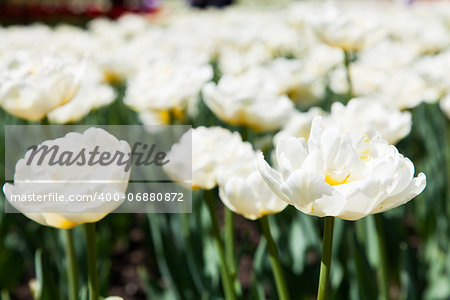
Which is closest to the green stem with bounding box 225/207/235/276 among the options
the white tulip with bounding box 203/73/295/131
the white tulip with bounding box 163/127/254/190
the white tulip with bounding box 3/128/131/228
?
the white tulip with bounding box 163/127/254/190

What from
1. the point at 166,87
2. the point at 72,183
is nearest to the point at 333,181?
the point at 72,183

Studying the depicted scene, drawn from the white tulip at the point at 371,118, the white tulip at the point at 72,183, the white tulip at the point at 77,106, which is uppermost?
the white tulip at the point at 72,183

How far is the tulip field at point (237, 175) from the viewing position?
0.66 metres

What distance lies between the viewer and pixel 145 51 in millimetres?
2535

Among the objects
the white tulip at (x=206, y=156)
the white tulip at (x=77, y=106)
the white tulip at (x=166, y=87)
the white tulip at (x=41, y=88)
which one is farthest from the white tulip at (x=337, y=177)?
the white tulip at (x=77, y=106)

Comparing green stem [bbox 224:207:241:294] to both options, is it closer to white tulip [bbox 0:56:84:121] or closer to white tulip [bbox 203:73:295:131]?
white tulip [bbox 203:73:295:131]

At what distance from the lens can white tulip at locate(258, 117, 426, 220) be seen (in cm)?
60

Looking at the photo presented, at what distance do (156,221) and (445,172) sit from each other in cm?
99

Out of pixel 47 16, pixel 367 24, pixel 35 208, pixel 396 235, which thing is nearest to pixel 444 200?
pixel 396 235

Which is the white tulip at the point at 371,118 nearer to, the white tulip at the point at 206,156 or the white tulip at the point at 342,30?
the white tulip at the point at 206,156

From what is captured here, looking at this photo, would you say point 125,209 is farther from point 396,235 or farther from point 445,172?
point 445,172

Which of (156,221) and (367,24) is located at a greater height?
(367,24)

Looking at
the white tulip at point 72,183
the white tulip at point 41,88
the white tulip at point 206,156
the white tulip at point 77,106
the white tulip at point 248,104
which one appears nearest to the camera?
the white tulip at point 72,183

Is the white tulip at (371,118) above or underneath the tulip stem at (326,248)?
underneath
